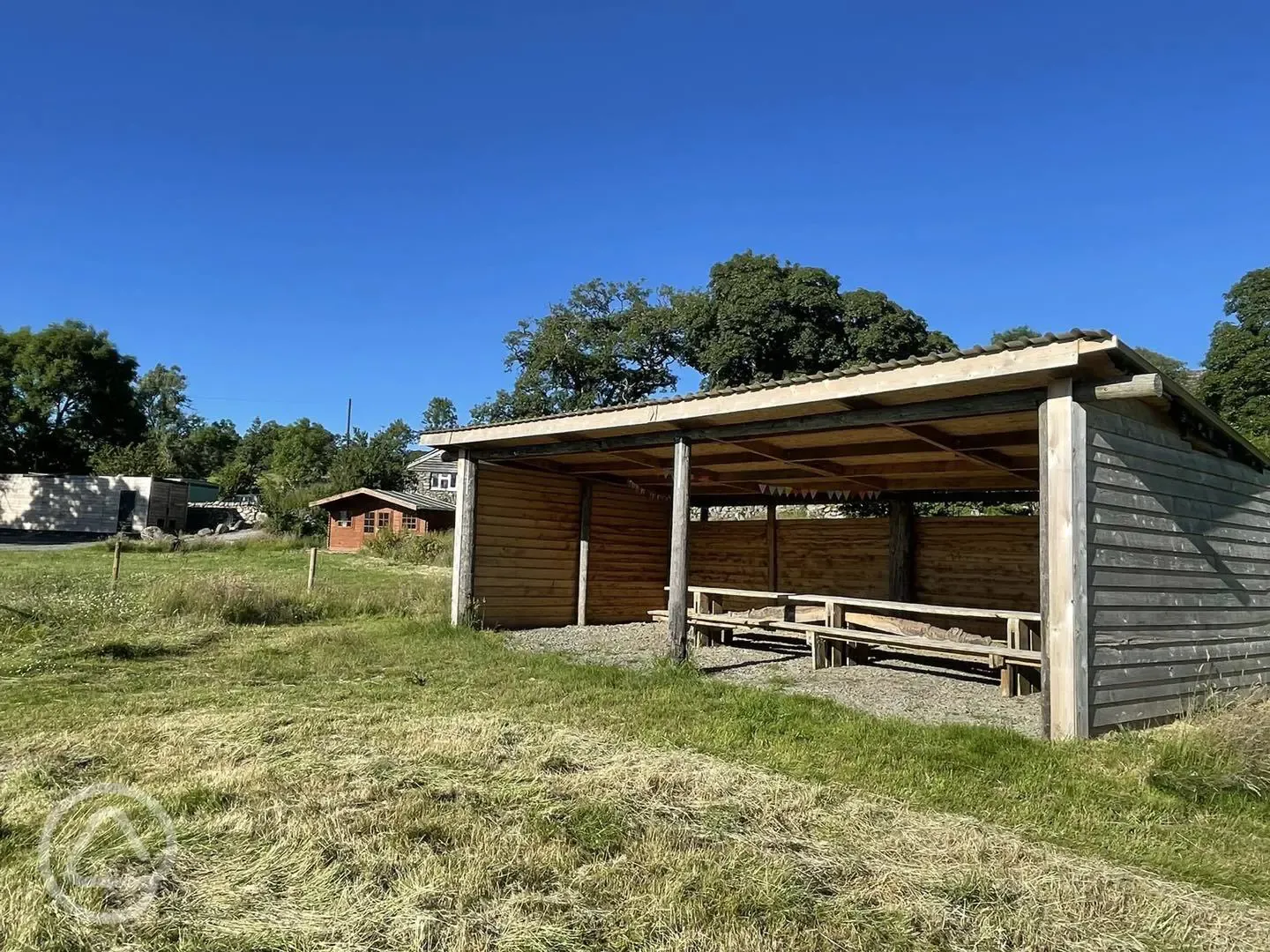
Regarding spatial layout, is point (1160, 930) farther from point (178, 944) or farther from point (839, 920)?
point (178, 944)

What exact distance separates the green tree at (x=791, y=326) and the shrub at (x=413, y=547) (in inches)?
390

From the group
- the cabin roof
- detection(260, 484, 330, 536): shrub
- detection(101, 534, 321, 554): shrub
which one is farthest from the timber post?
detection(260, 484, 330, 536): shrub

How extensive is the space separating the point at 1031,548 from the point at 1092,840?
7.09 m

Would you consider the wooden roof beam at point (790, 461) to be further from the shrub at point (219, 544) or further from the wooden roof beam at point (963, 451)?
the shrub at point (219, 544)

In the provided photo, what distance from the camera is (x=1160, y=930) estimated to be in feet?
8.46

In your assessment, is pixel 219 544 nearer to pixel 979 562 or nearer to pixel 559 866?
pixel 979 562

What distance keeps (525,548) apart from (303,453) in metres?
46.2

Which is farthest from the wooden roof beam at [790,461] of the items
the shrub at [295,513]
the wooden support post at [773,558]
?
the shrub at [295,513]

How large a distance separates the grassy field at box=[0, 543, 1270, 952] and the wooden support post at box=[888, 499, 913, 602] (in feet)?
16.2

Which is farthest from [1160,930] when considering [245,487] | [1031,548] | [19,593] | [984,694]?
[245,487]

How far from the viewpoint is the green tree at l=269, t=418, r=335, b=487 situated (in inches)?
1647

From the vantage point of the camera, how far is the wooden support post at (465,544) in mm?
10086

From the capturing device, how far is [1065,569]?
514cm

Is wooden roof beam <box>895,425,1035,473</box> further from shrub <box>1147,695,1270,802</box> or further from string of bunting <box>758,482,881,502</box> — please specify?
shrub <box>1147,695,1270,802</box>
